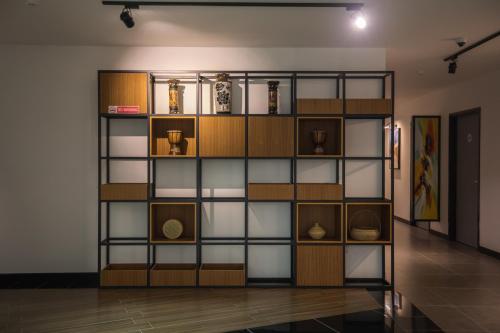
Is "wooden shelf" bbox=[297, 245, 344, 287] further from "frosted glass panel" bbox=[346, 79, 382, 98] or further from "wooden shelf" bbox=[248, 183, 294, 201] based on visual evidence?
"frosted glass panel" bbox=[346, 79, 382, 98]

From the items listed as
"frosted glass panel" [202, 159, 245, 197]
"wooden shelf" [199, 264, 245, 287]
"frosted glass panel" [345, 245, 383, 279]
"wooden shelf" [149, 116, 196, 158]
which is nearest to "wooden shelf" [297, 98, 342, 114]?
"frosted glass panel" [202, 159, 245, 197]

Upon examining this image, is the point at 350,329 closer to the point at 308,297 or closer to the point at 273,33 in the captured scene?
the point at 308,297

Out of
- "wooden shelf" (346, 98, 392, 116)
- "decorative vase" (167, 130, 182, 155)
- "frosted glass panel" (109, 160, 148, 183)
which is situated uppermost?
"wooden shelf" (346, 98, 392, 116)

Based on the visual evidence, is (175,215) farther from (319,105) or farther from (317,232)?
(319,105)

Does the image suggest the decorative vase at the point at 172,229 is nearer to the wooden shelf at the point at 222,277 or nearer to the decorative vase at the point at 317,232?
the wooden shelf at the point at 222,277

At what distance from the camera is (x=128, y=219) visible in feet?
16.1

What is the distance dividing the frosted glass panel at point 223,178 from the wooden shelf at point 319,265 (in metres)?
0.93

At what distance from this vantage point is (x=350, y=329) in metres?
3.58

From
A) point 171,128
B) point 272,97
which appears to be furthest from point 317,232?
point 171,128

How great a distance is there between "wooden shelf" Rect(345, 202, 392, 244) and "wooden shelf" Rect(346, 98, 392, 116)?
942 mm

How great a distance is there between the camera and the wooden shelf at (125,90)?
464 cm

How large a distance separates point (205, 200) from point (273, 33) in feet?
5.96

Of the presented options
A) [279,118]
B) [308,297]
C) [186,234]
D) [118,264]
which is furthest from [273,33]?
[118,264]

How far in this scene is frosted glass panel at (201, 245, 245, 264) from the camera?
4.93 meters
